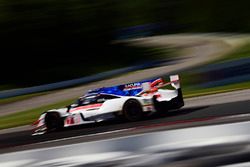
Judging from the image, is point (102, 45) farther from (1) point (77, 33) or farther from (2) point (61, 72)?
(2) point (61, 72)

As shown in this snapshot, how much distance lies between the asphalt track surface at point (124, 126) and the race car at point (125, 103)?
0.17 m

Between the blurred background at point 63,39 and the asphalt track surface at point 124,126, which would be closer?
the asphalt track surface at point 124,126

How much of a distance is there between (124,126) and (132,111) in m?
0.45

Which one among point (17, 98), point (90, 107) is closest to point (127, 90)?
point (90, 107)

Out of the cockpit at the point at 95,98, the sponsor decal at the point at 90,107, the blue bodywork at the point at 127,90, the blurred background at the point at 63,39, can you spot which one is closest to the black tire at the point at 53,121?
the sponsor decal at the point at 90,107

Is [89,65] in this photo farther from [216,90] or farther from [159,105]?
[159,105]

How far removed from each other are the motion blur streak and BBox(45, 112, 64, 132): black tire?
12.4 ft

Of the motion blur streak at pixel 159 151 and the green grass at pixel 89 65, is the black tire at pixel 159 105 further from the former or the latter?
the green grass at pixel 89 65

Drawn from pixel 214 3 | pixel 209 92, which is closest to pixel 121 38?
pixel 214 3

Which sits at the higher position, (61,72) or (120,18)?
(120,18)

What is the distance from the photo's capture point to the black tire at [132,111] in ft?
32.0

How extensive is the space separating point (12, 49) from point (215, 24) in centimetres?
1753

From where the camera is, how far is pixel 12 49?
24.4m

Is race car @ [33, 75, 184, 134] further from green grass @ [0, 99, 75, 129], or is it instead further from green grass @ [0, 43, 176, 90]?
green grass @ [0, 43, 176, 90]
